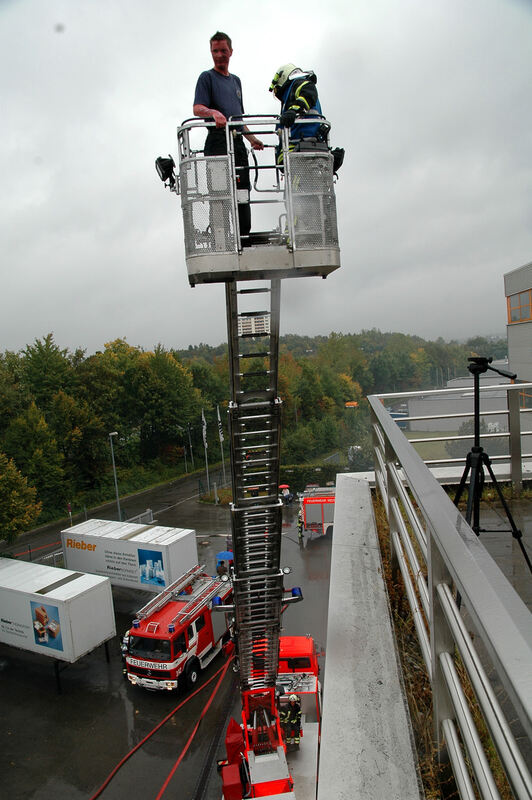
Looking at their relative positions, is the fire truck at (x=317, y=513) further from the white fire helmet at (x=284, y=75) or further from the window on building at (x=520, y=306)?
the white fire helmet at (x=284, y=75)

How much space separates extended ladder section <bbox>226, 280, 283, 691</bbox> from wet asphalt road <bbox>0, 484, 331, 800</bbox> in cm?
661

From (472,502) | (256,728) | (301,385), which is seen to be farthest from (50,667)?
(301,385)

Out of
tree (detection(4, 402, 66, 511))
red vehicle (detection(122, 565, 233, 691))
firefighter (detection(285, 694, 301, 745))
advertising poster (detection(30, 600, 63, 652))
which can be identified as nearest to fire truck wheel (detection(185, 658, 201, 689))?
red vehicle (detection(122, 565, 233, 691))

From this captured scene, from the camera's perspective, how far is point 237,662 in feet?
28.3

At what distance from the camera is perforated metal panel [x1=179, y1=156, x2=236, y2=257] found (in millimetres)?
3951

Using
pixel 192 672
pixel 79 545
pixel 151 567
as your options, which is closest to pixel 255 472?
pixel 192 672

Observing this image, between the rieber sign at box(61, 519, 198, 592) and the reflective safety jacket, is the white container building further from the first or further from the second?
the reflective safety jacket

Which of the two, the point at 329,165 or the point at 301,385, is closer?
the point at 329,165

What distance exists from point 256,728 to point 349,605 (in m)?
7.81

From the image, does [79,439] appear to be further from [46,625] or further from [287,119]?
[287,119]

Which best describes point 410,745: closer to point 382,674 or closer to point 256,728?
point 382,674

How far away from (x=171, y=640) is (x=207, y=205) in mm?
13166

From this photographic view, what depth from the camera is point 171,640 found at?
47.1 ft

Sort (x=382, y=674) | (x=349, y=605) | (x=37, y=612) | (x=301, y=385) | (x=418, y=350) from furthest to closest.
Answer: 1. (x=418, y=350)
2. (x=301, y=385)
3. (x=37, y=612)
4. (x=349, y=605)
5. (x=382, y=674)
